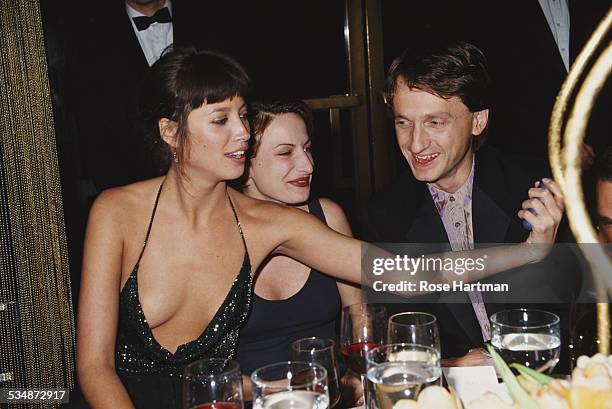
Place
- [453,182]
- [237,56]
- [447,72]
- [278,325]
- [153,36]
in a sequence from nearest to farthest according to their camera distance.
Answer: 1. [278,325]
2. [447,72]
3. [453,182]
4. [153,36]
5. [237,56]

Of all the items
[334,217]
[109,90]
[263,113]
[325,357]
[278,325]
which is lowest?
[278,325]

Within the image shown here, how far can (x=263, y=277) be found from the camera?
183 cm

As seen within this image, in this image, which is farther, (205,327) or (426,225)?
(426,225)

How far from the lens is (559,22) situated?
2.94 m

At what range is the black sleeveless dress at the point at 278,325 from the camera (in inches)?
68.6

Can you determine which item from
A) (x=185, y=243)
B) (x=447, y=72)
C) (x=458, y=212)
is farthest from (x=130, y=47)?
(x=458, y=212)

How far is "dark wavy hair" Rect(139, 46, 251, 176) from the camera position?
163 centimetres

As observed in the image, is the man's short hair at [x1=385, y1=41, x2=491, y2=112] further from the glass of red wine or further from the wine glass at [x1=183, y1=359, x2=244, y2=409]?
the wine glass at [x1=183, y1=359, x2=244, y2=409]

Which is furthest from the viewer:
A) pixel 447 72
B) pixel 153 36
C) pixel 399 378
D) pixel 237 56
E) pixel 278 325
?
pixel 237 56

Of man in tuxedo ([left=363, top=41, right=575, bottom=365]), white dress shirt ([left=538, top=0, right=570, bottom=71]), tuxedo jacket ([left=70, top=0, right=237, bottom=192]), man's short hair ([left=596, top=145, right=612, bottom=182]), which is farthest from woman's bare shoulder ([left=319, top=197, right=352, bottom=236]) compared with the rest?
white dress shirt ([left=538, top=0, right=570, bottom=71])

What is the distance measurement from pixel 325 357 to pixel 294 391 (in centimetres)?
18

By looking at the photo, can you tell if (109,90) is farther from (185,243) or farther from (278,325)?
(278,325)

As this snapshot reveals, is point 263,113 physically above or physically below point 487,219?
above

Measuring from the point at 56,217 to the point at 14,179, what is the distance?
186 mm
